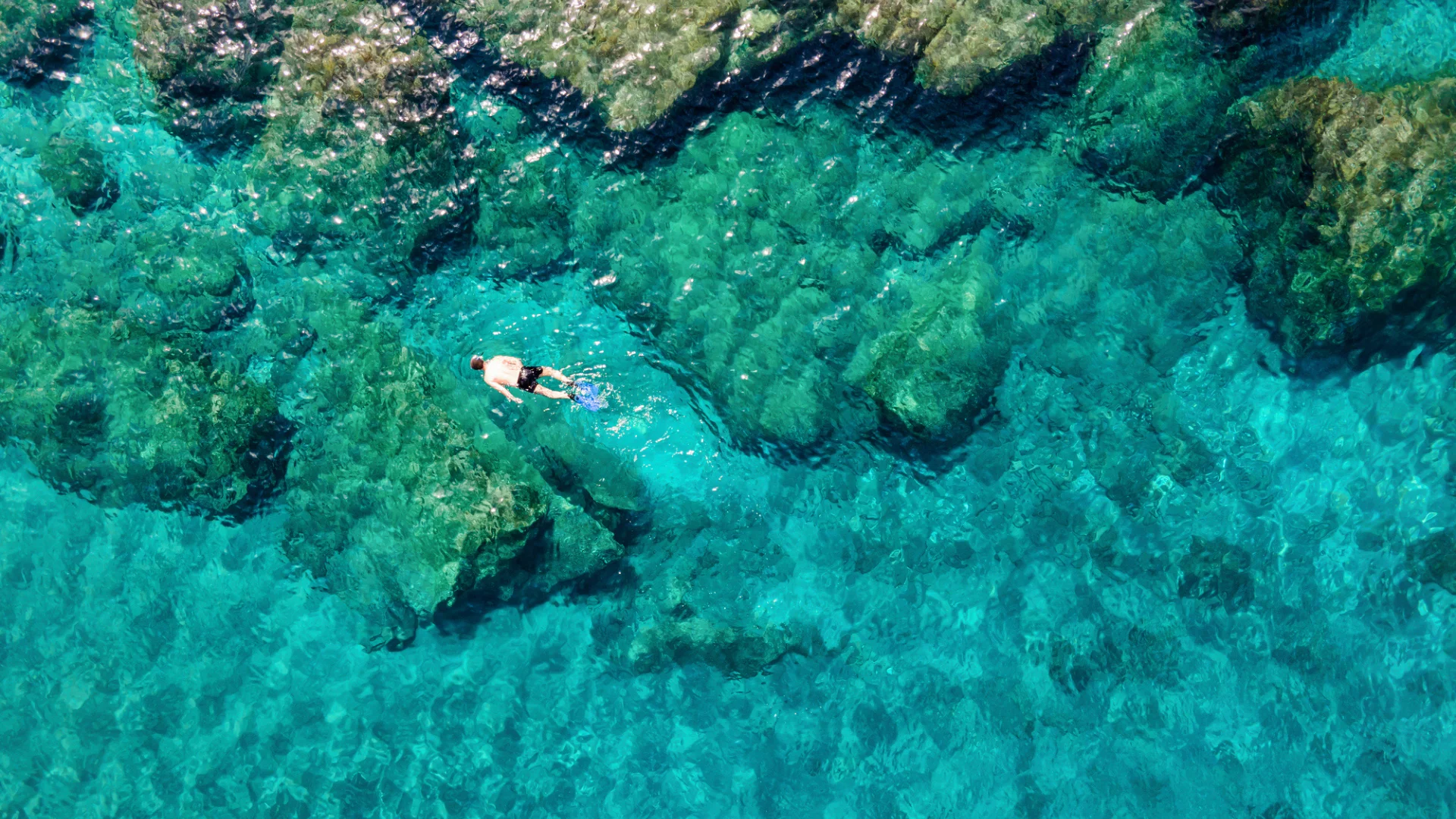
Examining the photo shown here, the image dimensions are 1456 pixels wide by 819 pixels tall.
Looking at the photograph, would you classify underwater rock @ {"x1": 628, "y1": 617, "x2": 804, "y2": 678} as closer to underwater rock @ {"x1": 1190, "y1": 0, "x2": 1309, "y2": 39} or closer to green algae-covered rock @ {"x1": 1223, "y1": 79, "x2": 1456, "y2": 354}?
green algae-covered rock @ {"x1": 1223, "y1": 79, "x2": 1456, "y2": 354}

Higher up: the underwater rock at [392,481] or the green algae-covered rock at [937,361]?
the green algae-covered rock at [937,361]

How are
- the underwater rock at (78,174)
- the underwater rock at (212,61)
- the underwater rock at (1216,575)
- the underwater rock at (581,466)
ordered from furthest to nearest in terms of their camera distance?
1. the underwater rock at (212,61)
2. the underwater rock at (78,174)
3. the underwater rock at (581,466)
4. the underwater rock at (1216,575)

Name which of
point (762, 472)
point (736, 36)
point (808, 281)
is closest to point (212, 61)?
point (736, 36)

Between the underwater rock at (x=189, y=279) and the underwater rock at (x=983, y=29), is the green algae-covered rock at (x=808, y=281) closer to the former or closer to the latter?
the underwater rock at (x=983, y=29)

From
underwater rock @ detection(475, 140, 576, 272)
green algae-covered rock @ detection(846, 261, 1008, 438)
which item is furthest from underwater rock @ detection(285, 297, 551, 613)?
green algae-covered rock @ detection(846, 261, 1008, 438)

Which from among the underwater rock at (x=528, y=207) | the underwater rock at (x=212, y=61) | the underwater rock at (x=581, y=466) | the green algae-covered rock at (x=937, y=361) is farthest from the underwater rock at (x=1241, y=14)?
the underwater rock at (x=212, y=61)

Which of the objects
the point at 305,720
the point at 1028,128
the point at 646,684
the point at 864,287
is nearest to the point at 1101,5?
the point at 1028,128

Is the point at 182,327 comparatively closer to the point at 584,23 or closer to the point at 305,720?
the point at 305,720
